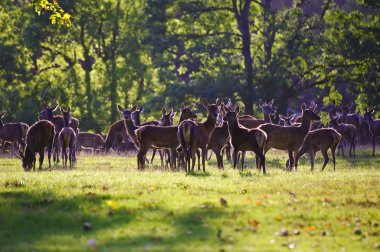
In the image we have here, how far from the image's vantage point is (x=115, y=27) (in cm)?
5406

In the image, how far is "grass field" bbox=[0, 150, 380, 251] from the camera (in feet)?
34.0

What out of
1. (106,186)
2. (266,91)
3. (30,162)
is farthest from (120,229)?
(266,91)

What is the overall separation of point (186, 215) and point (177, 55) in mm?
46954

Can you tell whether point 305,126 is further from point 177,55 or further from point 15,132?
point 177,55

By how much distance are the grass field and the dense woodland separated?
80.7 ft

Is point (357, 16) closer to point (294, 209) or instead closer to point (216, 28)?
point (216, 28)

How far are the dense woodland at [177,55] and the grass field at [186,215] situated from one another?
80.7 ft

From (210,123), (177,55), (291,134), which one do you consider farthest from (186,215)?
(177,55)

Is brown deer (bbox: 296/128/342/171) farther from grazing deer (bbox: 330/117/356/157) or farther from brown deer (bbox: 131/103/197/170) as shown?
grazing deer (bbox: 330/117/356/157)

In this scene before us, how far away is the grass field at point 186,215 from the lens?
10.4 meters

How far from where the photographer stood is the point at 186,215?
11.9 meters

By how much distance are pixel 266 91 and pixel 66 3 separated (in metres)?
13.8

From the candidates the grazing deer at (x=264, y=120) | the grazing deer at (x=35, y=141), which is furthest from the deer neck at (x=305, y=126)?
the grazing deer at (x=264, y=120)

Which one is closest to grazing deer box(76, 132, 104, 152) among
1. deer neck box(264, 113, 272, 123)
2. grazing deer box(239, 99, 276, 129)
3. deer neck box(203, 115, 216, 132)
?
grazing deer box(239, 99, 276, 129)
